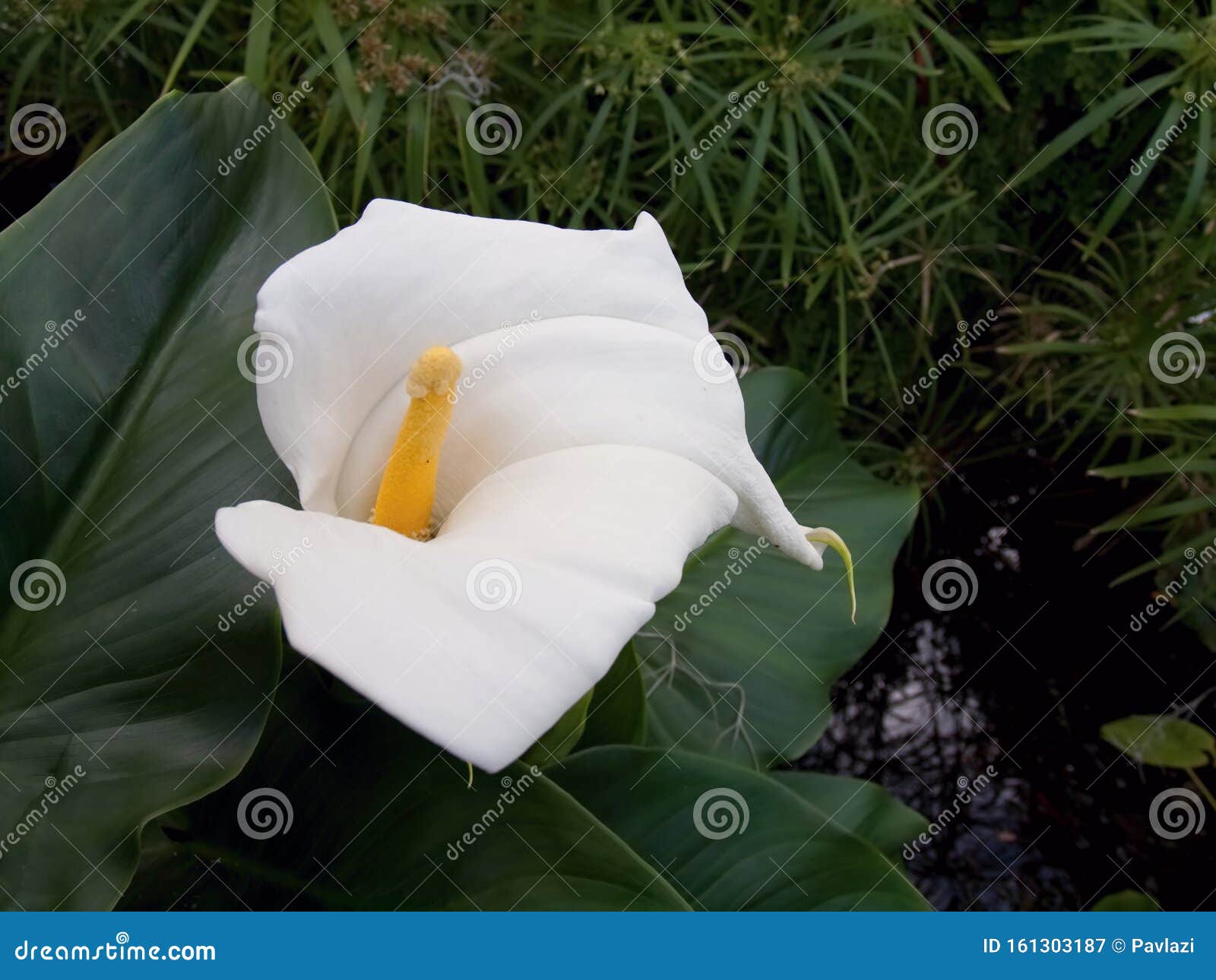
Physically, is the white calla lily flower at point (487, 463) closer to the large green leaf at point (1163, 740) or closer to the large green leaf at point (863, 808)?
the large green leaf at point (863, 808)

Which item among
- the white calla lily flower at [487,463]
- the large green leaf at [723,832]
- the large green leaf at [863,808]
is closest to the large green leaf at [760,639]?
the large green leaf at [863,808]

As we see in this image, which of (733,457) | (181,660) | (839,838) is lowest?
(839,838)

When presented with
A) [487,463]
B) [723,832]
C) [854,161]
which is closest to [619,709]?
[723,832]

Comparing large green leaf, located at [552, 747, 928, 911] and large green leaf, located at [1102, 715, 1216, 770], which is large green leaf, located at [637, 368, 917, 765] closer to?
large green leaf, located at [552, 747, 928, 911]

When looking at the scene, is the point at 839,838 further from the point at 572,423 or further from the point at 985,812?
the point at 985,812

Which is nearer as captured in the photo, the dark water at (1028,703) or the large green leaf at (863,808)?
the large green leaf at (863,808)

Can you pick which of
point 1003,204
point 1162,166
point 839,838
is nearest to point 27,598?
point 839,838
